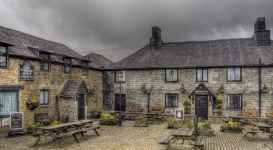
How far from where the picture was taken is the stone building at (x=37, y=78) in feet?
42.1

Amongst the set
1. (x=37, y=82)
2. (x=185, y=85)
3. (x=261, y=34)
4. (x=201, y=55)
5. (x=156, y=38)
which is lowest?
(x=185, y=85)

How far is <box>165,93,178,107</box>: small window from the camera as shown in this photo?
19969 millimetres

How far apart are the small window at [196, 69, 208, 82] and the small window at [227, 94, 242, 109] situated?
249 centimetres

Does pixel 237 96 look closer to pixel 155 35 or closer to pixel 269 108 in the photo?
pixel 269 108

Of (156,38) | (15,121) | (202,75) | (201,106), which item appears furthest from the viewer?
(156,38)

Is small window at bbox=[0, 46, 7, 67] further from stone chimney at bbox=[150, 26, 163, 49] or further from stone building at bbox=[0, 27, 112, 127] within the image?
stone chimney at bbox=[150, 26, 163, 49]

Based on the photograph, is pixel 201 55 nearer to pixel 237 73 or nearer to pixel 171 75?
pixel 171 75

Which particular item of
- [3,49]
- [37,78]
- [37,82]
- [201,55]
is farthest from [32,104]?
[201,55]

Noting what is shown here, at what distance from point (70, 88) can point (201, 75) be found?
1126cm

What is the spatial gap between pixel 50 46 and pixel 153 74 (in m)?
9.46

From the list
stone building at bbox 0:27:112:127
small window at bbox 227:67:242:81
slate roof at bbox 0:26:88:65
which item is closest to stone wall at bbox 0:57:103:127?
stone building at bbox 0:27:112:127

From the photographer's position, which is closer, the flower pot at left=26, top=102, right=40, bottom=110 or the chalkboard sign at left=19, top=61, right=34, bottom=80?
the chalkboard sign at left=19, top=61, right=34, bottom=80

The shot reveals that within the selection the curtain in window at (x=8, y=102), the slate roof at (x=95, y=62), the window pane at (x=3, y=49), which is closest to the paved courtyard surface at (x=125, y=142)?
the curtain in window at (x=8, y=102)

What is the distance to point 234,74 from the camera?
18.6m
